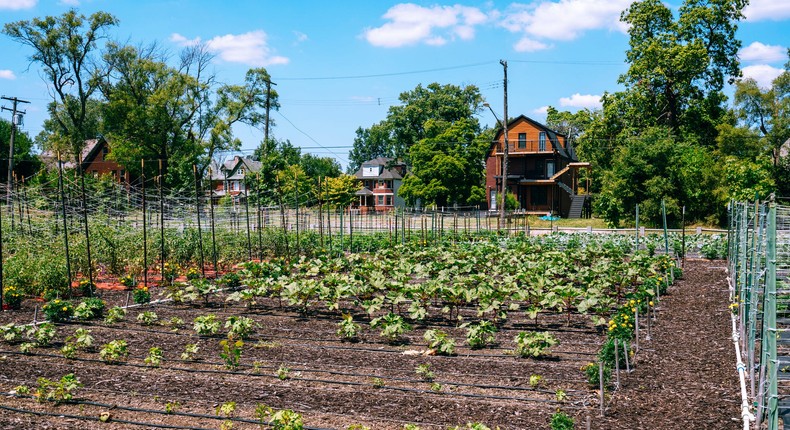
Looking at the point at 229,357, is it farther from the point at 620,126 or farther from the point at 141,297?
the point at 620,126

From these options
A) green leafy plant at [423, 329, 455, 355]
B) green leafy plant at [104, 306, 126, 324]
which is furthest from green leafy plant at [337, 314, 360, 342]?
green leafy plant at [104, 306, 126, 324]

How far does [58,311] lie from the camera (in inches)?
Answer: 448

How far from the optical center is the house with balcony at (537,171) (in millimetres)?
50906

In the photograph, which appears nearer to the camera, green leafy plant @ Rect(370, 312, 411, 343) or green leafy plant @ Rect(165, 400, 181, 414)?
green leafy plant @ Rect(165, 400, 181, 414)

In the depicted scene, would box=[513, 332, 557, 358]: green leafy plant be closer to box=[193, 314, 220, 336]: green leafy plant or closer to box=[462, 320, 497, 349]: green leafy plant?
box=[462, 320, 497, 349]: green leafy plant

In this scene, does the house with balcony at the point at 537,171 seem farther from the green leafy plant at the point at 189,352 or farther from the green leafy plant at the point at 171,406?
the green leafy plant at the point at 171,406

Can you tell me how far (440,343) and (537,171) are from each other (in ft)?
144

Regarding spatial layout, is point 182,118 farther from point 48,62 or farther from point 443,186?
point 443,186

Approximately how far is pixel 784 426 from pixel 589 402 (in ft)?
5.71

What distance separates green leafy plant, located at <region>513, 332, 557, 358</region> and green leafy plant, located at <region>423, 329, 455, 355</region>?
2.85 feet

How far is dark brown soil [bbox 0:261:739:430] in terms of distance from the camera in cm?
664

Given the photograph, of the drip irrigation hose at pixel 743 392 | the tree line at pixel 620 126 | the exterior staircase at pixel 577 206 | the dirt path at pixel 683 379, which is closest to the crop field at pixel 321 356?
the dirt path at pixel 683 379

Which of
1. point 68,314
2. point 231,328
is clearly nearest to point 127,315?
point 68,314

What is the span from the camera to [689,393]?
24.4ft
